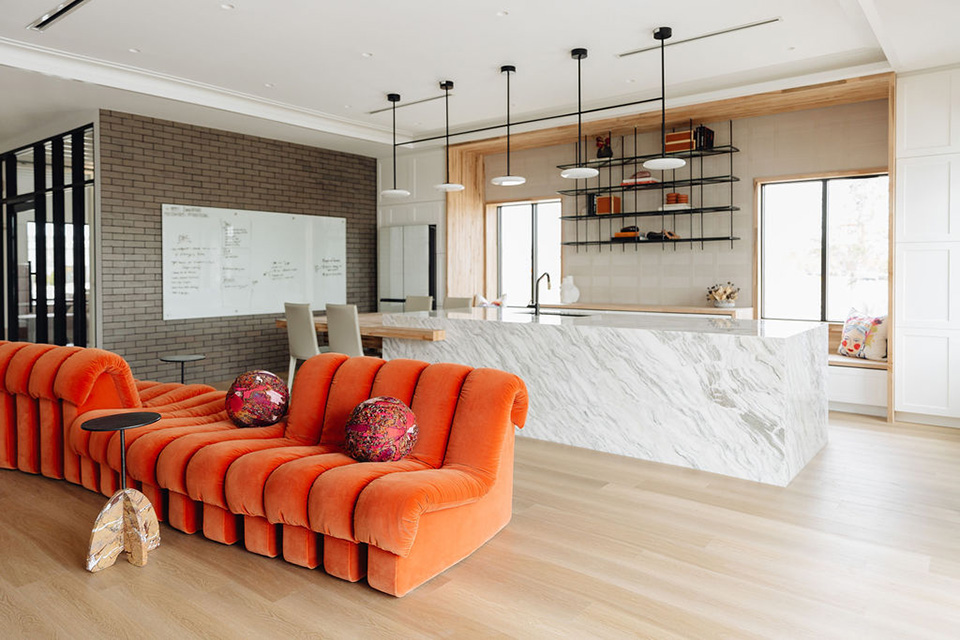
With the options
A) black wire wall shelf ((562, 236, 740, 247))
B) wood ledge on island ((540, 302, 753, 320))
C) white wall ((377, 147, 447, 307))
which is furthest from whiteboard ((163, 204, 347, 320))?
black wire wall shelf ((562, 236, 740, 247))

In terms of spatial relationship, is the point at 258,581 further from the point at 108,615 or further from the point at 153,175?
the point at 153,175

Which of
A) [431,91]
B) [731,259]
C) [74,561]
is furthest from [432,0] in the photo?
[731,259]

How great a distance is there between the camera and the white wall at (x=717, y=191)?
5.68 m

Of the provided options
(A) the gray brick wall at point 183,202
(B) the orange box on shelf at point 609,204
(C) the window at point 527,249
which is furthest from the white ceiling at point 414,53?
(C) the window at point 527,249

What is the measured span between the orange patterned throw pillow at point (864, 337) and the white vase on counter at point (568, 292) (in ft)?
8.57

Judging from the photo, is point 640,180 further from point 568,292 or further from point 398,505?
point 398,505

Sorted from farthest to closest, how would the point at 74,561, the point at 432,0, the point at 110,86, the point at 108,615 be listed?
the point at 110,86
the point at 432,0
the point at 74,561
the point at 108,615

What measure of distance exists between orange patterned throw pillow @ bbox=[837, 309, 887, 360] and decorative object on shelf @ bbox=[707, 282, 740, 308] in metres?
0.97

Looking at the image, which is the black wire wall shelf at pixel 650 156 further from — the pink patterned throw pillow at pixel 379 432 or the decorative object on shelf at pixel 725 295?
the pink patterned throw pillow at pixel 379 432

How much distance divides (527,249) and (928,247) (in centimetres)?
428

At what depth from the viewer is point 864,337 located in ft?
17.7

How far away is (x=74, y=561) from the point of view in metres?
2.56

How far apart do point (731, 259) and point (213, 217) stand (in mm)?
5220

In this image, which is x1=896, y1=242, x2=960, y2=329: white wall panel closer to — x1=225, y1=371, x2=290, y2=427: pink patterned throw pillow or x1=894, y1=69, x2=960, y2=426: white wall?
x1=894, y1=69, x2=960, y2=426: white wall
